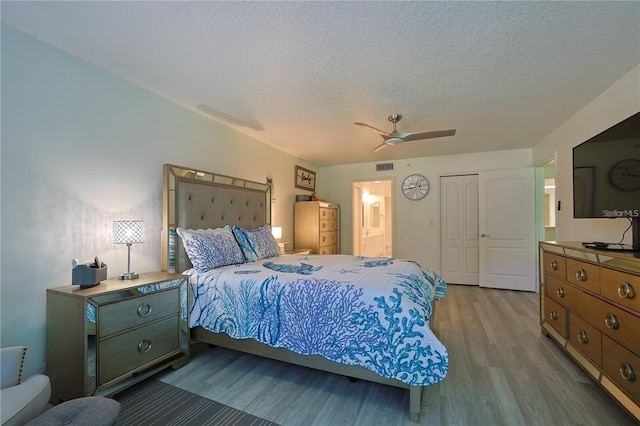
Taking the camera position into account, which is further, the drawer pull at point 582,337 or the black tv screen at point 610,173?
the drawer pull at point 582,337

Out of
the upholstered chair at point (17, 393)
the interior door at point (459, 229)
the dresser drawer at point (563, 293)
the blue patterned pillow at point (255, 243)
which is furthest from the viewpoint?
the interior door at point (459, 229)

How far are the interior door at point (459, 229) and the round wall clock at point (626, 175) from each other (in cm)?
314

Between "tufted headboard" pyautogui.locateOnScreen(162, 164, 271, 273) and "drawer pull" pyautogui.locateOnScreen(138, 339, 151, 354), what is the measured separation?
73 centimetres

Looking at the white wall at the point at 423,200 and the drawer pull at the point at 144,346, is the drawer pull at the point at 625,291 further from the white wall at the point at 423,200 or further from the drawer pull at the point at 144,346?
the white wall at the point at 423,200

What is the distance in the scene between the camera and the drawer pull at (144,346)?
1957mm

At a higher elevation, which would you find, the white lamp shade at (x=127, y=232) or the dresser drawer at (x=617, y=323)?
the white lamp shade at (x=127, y=232)

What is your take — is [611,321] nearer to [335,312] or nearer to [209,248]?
[335,312]

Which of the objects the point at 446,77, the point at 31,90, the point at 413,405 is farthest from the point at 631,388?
the point at 31,90

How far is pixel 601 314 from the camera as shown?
6.11 ft

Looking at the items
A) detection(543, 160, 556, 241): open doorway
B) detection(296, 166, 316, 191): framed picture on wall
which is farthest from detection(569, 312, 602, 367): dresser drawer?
detection(296, 166, 316, 191): framed picture on wall

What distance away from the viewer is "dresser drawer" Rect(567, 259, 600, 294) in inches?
75.9

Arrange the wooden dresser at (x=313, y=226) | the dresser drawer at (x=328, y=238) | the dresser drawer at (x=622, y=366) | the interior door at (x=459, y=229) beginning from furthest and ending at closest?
the interior door at (x=459, y=229), the dresser drawer at (x=328, y=238), the wooden dresser at (x=313, y=226), the dresser drawer at (x=622, y=366)

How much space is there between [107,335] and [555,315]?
3591 millimetres

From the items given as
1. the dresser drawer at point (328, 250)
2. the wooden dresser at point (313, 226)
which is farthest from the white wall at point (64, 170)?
the dresser drawer at point (328, 250)
